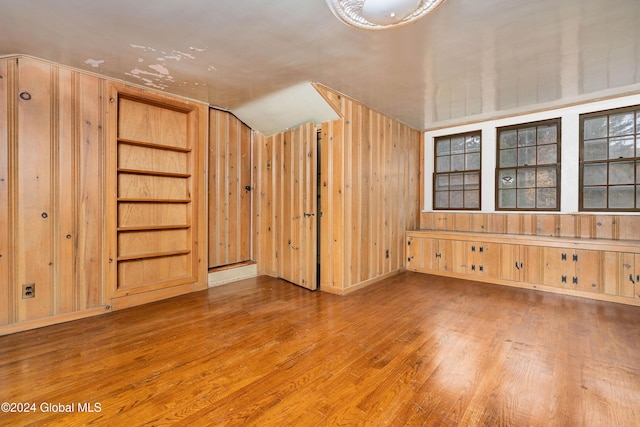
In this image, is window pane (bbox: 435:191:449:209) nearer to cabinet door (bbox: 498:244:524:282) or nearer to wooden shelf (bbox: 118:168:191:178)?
cabinet door (bbox: 498:244:524:282)

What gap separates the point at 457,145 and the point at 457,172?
0.47 meters

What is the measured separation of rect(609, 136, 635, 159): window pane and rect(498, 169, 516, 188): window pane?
1050 mm

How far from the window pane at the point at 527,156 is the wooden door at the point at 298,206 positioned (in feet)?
10.3

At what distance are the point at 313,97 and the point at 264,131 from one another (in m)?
1.27

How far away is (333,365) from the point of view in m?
1.91

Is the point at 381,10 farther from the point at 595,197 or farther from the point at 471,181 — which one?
the point at 595,197

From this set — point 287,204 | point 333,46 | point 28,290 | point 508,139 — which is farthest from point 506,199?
point 28,290

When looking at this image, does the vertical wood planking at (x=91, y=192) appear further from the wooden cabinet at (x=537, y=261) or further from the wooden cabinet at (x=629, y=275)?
the wooden cabinet at (x=629, y=275)

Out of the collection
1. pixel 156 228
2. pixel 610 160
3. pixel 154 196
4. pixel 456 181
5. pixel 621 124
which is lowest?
pixel 156 228

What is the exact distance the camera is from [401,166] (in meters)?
4.67

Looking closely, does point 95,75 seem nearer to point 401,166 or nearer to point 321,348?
point 321,348

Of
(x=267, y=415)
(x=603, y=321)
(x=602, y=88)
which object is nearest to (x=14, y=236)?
(x=267, y=415)

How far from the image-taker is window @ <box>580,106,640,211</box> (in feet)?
11.3

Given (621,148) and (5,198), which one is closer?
(5,198)
